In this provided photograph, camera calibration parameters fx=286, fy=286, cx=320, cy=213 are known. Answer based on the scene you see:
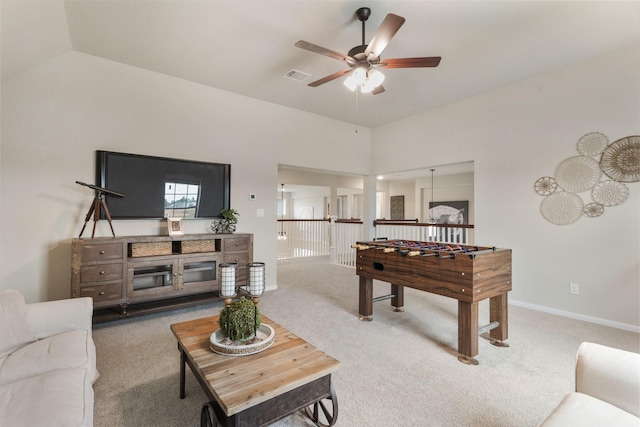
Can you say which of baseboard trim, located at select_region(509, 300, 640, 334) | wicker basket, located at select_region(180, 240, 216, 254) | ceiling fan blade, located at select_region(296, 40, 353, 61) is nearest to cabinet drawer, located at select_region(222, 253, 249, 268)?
wicker basket, located at select_region(180, 240, 216, 254)

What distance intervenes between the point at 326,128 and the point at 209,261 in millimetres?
3151

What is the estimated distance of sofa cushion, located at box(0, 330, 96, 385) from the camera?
1.39m

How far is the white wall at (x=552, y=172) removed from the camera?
3.04m


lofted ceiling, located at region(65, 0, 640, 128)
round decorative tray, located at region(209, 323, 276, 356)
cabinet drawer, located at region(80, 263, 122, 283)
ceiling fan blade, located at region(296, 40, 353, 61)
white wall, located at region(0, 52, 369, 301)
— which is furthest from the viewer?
white wall, located at region(0, 52, 369, 301)

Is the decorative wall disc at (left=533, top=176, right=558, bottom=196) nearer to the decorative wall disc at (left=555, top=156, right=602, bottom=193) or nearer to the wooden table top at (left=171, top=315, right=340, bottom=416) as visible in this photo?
the decorative wall disc at (left=555, top=156, right=602, bottom=193)

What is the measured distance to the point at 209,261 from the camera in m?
3.58

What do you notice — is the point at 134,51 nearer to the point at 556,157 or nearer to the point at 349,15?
the point at 349,15

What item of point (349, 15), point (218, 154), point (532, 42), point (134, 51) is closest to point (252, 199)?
point (218, 154)

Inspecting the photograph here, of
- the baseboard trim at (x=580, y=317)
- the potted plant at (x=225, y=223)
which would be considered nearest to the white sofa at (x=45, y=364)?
the potted plant at (x=225, y=223)

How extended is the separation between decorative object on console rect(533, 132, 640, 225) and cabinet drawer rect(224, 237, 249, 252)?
3.84m

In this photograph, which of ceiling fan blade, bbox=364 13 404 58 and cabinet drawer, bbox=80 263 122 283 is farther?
cabinet drawer, bbox=80 263 122 283

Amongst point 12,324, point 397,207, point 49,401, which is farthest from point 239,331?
point 397,207

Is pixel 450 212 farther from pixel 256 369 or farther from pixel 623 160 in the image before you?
pixel 256 369

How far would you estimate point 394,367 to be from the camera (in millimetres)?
2217
